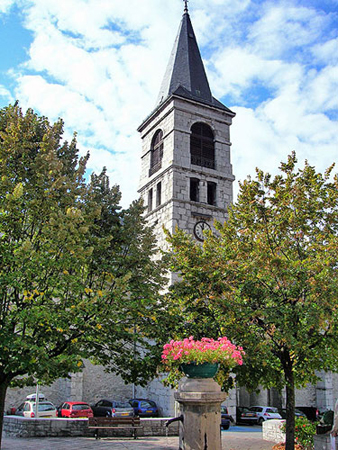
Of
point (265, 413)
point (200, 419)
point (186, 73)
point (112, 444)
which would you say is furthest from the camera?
point (186, 73)

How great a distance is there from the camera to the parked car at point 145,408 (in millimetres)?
22312

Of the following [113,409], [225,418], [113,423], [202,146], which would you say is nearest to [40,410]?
[113,409]

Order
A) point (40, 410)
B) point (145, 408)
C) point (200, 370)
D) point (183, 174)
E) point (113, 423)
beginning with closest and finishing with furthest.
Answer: point (200, 370) → point (113, 423) → point (40, 410) → point (145, 408) → point (183, 174)

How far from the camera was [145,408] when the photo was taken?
886 inches

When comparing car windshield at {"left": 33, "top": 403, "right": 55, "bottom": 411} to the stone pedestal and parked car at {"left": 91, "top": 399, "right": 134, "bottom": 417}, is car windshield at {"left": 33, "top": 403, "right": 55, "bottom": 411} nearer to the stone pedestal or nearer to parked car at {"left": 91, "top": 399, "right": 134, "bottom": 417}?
parked car at {"left": 91, "top": 399, "right": 134, "bottom": 417}

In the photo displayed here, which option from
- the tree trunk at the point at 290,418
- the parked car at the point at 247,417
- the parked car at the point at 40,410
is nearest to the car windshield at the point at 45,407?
the parked car at the point at 40,410

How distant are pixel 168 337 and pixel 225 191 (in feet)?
59.7

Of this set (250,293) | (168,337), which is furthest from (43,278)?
(250,293)

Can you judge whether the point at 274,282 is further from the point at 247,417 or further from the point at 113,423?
the point at 247,417

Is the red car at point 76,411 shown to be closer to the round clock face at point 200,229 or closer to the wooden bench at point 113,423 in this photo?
the wooden bench at point 113,423

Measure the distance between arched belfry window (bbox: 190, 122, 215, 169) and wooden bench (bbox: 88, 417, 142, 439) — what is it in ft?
57.1

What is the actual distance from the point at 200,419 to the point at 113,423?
10684 millimetres

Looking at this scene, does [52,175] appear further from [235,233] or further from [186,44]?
[186,44]

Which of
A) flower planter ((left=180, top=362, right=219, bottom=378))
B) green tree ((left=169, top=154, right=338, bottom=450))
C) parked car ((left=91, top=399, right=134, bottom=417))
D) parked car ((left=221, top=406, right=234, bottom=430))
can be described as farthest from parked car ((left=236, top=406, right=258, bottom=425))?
flower planter ((left=180, top=362, right=219, bottom=378))
